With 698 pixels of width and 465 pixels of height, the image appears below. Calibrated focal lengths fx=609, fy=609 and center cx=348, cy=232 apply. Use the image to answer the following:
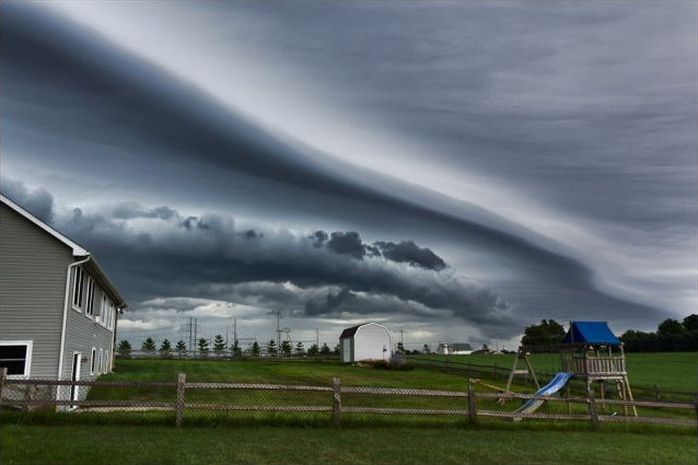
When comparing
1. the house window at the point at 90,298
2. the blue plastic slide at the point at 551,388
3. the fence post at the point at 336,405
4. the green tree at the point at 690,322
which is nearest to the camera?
the fence post at the point at 336,405

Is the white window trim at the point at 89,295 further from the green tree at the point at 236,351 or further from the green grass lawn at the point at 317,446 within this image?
the green tree at the point at 236,351

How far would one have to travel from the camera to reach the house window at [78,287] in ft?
72.2

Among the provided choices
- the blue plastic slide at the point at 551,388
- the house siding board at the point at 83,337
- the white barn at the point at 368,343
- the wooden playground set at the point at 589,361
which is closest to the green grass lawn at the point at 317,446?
the blue plastic slide at the point at 551,388

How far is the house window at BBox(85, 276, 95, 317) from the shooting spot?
25089mm

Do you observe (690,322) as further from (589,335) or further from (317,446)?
(317,446)

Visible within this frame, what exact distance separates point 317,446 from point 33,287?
1260 centimetres

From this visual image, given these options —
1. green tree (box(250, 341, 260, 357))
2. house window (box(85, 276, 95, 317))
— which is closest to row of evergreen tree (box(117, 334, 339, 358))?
green tree (box(250, 341, 260, 357))

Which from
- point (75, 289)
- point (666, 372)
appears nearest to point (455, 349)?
point (666, 372)

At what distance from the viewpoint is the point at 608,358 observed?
27.1m

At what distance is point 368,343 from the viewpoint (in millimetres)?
66250

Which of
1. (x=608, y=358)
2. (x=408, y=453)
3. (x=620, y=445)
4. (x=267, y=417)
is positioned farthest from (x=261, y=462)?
Answer: (x=608, y=358)

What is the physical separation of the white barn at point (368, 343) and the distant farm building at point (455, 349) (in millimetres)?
Answer: 71861

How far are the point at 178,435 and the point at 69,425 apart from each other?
3.12m

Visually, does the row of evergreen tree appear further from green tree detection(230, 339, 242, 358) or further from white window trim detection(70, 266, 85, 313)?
white window trim detection(70, 266, 85, 313)
